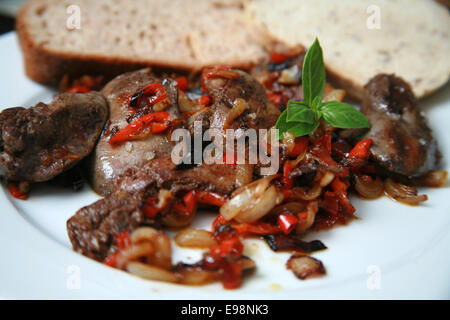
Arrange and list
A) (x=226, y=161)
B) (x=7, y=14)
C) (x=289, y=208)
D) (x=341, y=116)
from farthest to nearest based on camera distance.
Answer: (x=7, y=14) < (x=341, y=116) < (x=226, y=161) < (x=289, y=208)

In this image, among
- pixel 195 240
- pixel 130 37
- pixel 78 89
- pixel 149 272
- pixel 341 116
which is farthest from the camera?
pixel 130 37

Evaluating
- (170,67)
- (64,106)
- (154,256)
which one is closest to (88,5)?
(170,67)

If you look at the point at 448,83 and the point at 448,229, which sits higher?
the point at 448,83

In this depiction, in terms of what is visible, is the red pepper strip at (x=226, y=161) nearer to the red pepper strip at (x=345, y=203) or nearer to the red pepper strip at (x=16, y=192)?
the red pepper strip at (x=345, y=203)

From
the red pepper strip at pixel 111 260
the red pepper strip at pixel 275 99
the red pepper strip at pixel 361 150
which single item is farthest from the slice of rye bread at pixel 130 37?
the red pepper strip at pixel 111 260

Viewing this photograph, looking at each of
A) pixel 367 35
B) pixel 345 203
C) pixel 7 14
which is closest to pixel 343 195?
pixel 345 203

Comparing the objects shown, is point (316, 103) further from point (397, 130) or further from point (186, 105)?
point (186, 105)

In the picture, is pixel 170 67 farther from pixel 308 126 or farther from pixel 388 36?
pixel 388 36

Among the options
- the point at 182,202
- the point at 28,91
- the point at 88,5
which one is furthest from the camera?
the point at 88,5
